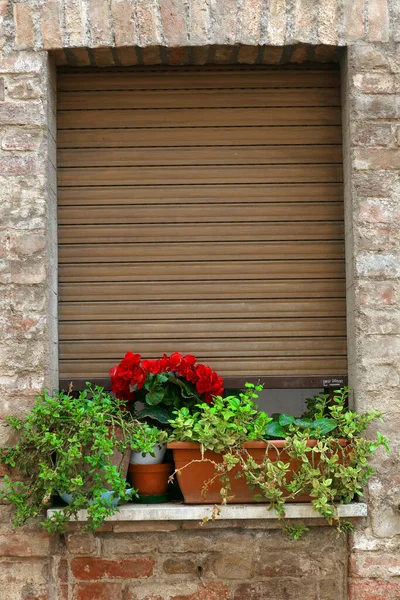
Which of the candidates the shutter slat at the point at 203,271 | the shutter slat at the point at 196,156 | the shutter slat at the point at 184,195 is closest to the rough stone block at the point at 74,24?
the shutter slat at the point at 196,156

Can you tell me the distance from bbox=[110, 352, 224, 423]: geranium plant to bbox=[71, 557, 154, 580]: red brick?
0.65m

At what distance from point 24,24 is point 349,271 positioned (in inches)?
75.8

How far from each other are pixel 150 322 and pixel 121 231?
476 mm

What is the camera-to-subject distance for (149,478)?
4.01m

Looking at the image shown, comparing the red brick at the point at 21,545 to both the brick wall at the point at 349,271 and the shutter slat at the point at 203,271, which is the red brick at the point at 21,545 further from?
the shutter slat at the point at 203,271

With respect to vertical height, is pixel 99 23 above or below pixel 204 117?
above

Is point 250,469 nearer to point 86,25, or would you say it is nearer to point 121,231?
point 121,231

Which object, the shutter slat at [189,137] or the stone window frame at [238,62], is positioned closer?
the stone window frame at [238,62]

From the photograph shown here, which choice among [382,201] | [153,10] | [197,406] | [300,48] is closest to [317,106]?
[300,48]

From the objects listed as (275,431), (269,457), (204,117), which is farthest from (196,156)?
(269,457)

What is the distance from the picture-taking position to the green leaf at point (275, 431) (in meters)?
3.95

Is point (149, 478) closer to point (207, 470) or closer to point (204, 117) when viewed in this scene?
point (207, 470)

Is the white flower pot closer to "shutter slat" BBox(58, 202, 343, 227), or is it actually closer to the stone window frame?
the stone window frame

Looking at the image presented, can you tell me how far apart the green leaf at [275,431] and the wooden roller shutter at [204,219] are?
340 millimetres
